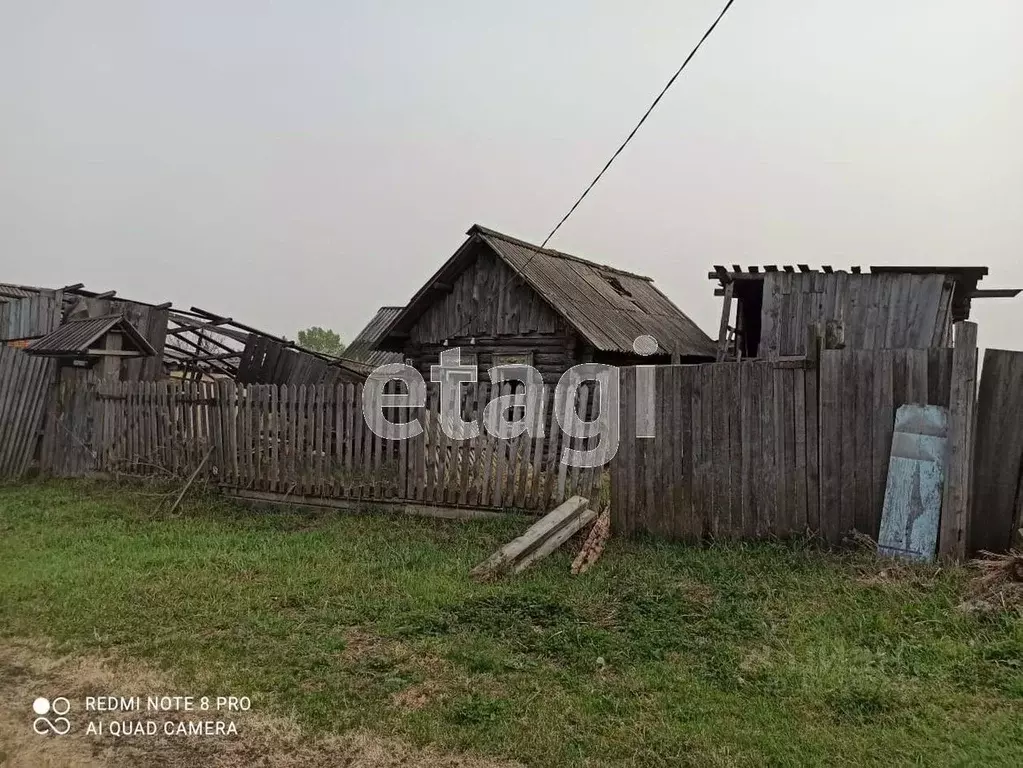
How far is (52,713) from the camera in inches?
153

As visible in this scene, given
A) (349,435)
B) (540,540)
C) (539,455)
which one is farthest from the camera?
(349,435)

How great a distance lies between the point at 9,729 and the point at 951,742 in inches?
184

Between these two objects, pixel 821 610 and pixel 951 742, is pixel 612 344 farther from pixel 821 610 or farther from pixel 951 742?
pixel 951 742

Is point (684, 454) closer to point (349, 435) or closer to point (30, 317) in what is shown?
point (349, 435)

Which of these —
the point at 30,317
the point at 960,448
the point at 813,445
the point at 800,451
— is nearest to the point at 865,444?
the point at 813,445

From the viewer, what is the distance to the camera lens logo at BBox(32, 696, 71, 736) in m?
3.70

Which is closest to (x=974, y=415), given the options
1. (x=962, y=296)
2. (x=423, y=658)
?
(x=423, y=658)

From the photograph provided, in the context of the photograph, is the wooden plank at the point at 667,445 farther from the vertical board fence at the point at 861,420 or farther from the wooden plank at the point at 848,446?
the wooden plank at the point at 848,446

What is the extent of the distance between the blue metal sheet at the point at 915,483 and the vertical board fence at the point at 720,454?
661 millimetres

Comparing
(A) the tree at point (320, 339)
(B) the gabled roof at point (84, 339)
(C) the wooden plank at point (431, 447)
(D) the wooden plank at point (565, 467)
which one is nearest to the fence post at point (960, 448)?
(D) the wooden plank at point (565, 467)

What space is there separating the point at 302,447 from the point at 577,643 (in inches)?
243

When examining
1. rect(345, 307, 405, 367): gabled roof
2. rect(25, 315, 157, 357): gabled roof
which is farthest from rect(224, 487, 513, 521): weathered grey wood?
rect(345, 307, 405, 367): gabled roof

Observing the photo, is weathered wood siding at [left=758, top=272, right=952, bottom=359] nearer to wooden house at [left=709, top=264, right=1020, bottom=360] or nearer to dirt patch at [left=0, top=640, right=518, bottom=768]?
wooden house at [left=709, top=264, right=1020, bottom=360]

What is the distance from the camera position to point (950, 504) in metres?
5.70
